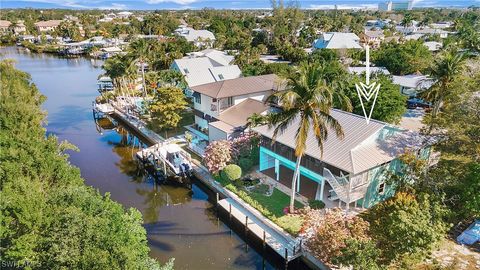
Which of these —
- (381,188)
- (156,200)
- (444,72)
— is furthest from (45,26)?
(381,188)

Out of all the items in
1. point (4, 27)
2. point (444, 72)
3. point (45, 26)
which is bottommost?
point (4, 27)

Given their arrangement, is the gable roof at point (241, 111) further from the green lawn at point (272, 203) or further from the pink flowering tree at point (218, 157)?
the green lawn at point (272, 203)

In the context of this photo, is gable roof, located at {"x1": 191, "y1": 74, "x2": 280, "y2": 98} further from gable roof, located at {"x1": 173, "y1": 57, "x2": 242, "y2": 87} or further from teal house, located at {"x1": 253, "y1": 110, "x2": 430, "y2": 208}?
gable roof, located at {"x1": 173, "y1": 57, "x2": 242, "y2": 87}

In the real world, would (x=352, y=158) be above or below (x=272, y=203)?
above

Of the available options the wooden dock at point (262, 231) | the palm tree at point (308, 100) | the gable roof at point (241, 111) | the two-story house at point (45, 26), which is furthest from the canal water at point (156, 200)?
the two-story house at point (45, 26)

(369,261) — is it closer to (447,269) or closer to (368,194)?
(447,269)

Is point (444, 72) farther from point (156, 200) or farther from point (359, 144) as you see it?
point (156, 200)

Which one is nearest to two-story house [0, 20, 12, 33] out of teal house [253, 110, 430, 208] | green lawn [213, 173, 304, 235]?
green lawn [213, 173, 304, 235]

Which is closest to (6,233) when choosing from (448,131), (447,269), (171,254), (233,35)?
(171,254)
